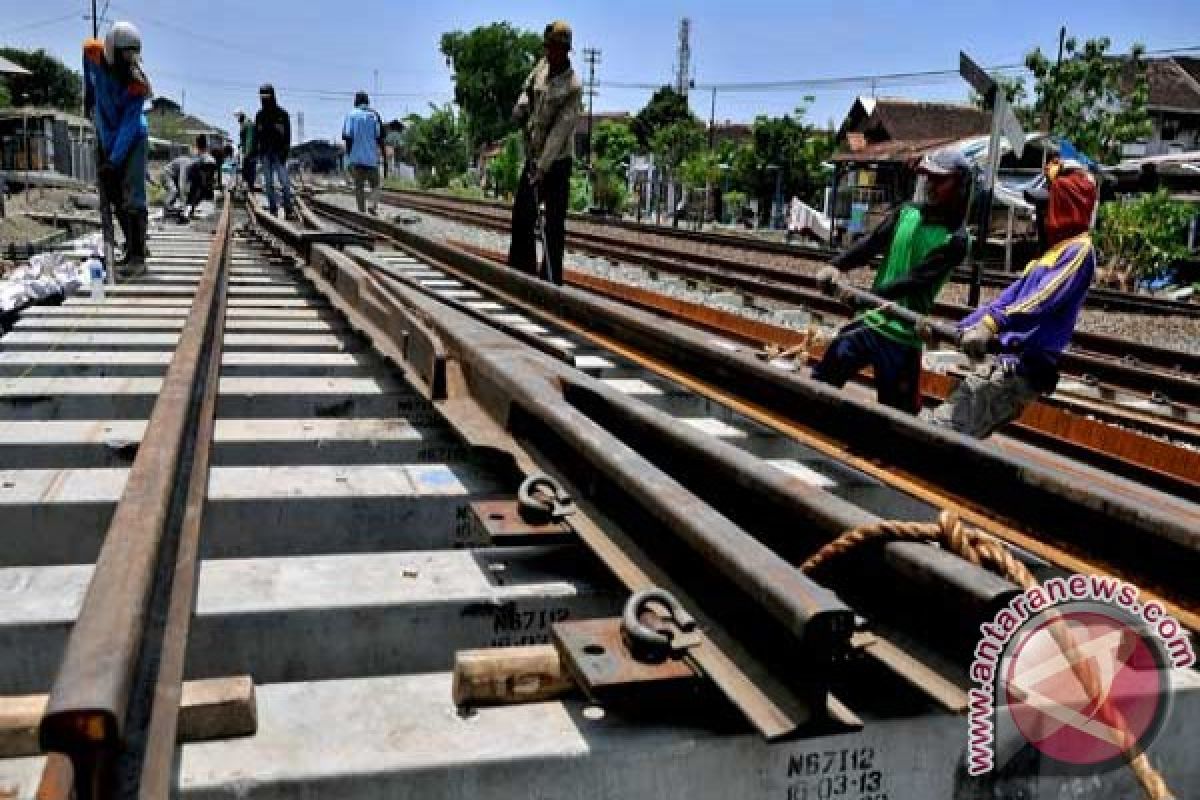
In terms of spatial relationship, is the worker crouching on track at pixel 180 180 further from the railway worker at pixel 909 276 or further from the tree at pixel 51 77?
the tree at pixel 51 77

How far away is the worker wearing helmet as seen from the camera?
25.2 ft

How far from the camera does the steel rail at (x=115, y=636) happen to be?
4.17ft

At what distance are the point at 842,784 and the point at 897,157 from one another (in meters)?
37.9

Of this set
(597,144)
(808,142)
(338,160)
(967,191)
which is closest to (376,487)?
(967,191)

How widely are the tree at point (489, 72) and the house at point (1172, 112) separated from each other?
203ft

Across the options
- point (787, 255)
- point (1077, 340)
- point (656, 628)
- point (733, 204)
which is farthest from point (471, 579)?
point (733, 204)

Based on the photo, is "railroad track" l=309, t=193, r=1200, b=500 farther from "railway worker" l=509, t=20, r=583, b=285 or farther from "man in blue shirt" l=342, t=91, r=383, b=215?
"man in blue shirt" l=342, t=91, r=383, b=215

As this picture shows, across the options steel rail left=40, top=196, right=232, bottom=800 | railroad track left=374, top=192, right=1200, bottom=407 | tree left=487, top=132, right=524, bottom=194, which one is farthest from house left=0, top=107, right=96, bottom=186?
steel rail left=40, top=196, right=232, bottom=800

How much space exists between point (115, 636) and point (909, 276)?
3.88m

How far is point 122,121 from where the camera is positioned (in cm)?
790

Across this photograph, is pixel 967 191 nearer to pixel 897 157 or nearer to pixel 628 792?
pixel 628 792

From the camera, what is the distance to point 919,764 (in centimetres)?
181

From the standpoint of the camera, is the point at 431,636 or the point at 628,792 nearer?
the point at 628,792

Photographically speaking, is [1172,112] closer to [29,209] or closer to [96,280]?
[29,209]
